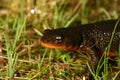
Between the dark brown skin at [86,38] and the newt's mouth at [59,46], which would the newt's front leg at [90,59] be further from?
the newt's mouth at [59,46]

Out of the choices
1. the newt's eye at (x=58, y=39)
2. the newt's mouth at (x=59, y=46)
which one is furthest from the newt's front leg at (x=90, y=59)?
the newt's eye at (x=58, y=39)

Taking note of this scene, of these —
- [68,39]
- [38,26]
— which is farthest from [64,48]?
[38,26]

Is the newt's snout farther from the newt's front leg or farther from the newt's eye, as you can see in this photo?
the newt's front leg

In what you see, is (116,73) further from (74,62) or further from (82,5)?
(82,5)

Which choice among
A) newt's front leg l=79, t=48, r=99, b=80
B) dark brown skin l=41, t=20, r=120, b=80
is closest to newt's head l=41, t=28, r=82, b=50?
dark brown skin l=41, t=20, r=120, b=80

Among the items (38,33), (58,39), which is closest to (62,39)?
(58,39)

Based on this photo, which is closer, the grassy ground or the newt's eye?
the grassy ground
